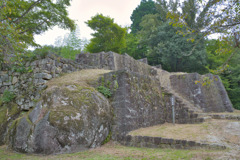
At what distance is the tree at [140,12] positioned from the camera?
31203 millimetres

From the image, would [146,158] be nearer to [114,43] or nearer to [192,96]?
[192,96]

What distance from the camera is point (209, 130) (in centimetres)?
565

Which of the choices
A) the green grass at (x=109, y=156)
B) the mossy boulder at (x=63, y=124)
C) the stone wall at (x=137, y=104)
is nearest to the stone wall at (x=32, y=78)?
the mossy boulder at (x=63, y=124)

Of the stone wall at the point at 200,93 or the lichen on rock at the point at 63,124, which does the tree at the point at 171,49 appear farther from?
the lichen on rock at the point at 63,124

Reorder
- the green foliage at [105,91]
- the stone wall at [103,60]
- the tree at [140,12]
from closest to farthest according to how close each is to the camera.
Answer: the green foliage at [105,91], the stone wall at [103,60], the tree at [140,12]

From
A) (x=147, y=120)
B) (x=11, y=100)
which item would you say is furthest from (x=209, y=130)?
(x=11, y=100)

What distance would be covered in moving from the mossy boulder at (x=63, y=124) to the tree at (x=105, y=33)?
13.3 m

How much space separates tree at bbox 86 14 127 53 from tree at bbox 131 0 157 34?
13187 mm

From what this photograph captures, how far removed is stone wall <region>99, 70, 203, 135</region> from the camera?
623 centimetres

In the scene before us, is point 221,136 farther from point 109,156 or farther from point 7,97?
point 7,97

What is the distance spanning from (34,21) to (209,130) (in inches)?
455

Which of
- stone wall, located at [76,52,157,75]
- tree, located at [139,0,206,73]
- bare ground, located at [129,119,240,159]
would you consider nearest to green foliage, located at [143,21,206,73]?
tree, located at [139,0,206,73]

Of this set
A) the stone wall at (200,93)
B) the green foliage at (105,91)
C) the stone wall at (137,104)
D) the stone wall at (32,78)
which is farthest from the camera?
the stone wall at (200,93)

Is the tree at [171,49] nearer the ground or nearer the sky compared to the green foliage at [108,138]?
nearer the sky
